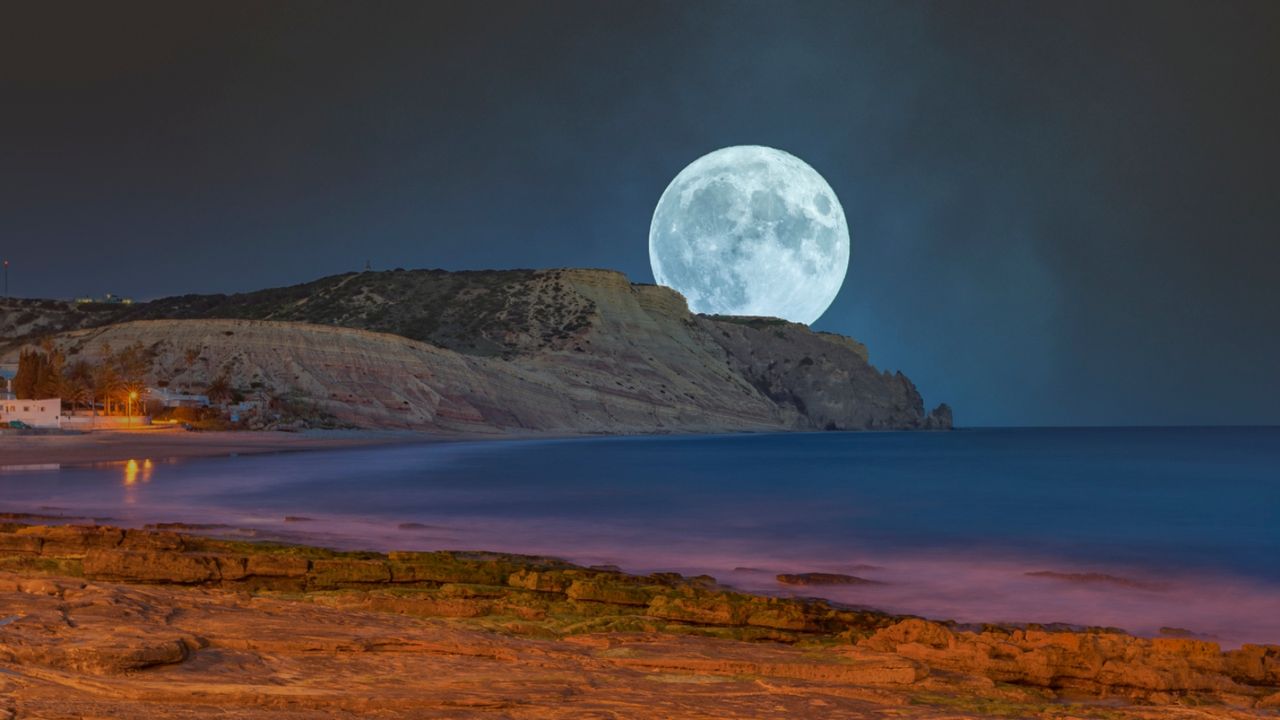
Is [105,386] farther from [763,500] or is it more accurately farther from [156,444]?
[763,500]

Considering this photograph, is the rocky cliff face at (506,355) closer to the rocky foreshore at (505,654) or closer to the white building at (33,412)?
the white building at (33,412)

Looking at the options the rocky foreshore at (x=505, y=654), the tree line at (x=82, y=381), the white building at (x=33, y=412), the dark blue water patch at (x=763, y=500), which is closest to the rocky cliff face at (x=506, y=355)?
the tree line at (x=82, y=381)

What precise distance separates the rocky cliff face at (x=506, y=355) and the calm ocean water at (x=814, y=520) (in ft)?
104

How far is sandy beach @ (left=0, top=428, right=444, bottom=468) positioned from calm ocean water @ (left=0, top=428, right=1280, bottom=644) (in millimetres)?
3641

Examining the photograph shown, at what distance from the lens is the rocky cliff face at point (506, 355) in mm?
79625

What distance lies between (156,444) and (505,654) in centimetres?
4938

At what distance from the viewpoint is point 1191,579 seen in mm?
18031

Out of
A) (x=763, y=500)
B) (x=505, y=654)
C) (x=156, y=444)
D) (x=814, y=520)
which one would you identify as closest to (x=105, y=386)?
(x=156, y=444)

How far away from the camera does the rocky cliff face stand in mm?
79625

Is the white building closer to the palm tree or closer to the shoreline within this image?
the shoreline

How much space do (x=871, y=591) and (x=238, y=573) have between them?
9037mm

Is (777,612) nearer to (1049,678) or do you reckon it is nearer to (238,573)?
(1049,678)

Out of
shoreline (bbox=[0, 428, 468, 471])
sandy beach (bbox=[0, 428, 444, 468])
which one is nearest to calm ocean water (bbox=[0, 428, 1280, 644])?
shoreline (bbox=[0, 428, 468, 471])

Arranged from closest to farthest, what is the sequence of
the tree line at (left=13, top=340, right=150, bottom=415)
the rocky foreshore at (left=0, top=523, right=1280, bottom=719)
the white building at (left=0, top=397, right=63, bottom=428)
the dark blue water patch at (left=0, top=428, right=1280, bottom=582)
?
the rocky foreshore at (left=0, top=523, right=1280, bottom=719), the dark blue water patch at (left=0, top=428, right=1280, bottom=582), the white building at (left=0, top=397, right=63, bottom=428), the tree line at (left=13, top=340, right=150, bottom=415)
